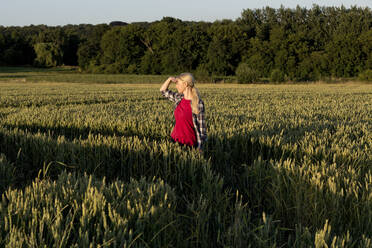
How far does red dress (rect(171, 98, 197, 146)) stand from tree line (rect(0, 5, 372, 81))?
43724 mm

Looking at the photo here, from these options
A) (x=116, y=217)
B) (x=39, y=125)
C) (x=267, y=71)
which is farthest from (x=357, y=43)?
(x=116, y=217)

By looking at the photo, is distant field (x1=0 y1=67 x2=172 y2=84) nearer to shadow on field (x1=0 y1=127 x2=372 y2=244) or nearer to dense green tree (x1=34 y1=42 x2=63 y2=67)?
dense green tree (x1=34 y1=42 x2=63 y2=67)

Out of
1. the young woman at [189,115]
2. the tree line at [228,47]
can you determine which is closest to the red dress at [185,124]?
the young woman at [189,115]

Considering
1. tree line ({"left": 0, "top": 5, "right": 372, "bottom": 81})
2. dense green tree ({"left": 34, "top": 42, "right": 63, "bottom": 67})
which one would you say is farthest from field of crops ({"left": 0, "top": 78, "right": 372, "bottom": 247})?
dense green tree ({"left": 34, "top": 42, "right": 63, "bottom": 67})

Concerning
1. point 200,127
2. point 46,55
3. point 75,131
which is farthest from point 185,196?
point 46,55

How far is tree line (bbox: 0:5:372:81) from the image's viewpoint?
198 feet

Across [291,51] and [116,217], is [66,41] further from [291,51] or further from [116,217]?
[116,217]

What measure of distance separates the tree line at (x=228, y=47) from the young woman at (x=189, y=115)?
43.7 meters

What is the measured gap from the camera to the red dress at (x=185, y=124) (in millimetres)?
5066

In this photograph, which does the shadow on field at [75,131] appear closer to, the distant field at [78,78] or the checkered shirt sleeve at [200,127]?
the checkered shirt sleeve at [200,127]

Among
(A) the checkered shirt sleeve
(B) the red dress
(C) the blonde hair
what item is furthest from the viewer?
(B) the red dress

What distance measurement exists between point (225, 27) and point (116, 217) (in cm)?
7582

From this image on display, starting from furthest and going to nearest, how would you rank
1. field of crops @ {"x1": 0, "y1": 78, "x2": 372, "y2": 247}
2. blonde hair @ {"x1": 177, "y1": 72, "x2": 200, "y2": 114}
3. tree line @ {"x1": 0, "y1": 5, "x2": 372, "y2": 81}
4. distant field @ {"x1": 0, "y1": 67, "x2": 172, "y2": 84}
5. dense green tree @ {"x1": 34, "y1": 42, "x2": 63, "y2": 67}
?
1. dense green tree @ {"x1": 34, "y1": 42, "x2": 63, "y2": 67}
2. tree line @ {"x1": 0, "y1": 5, "x2": 372, "y2": 81}
3. distant field @ {"x1": 0, "y1": 67, "x2": 172, "y2": 84}
4. blonde hair @ {"x1": 177, "y1": 72, "x2": 200, "y2": 114}
5. field of crops @ {"x1": 0, "y1": 78, "x2": 372, "y2": 247}

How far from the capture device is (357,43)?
2367 inches
